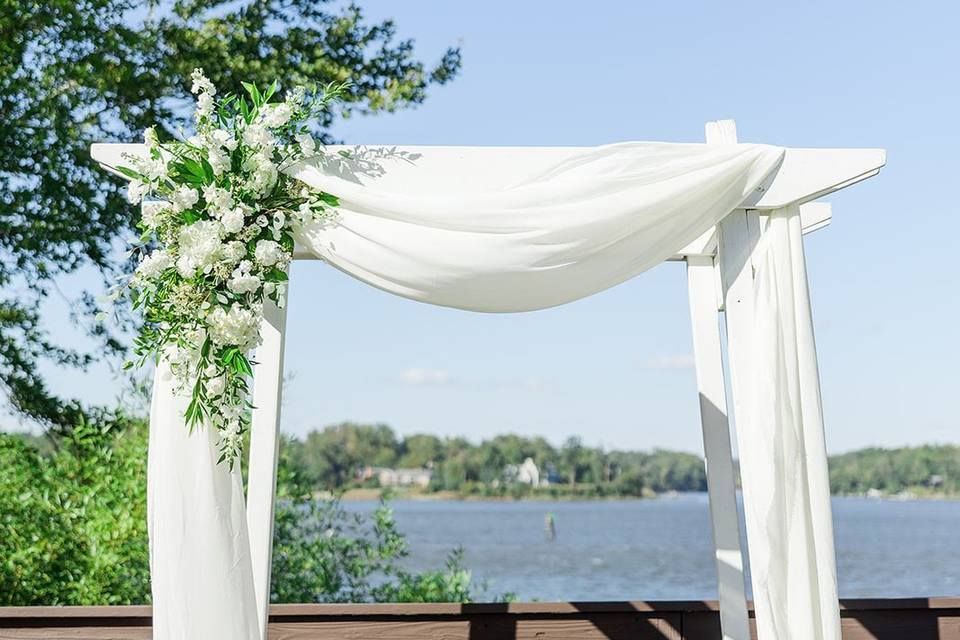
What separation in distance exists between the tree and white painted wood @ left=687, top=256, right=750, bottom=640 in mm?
3638

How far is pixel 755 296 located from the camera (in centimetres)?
255

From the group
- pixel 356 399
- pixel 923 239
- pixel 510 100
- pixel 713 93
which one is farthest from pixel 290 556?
pixel 356 399

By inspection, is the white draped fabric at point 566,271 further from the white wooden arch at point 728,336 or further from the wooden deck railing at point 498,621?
the wooden deck railing at point 498,621

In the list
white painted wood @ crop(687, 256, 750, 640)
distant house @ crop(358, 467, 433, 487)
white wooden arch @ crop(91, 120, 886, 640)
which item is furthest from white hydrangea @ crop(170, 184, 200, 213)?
distant house @ crop(358, 467, 433, 487)

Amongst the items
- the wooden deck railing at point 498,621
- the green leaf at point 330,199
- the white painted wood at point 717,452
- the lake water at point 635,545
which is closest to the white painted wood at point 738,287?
the white painted wood at point 717,452

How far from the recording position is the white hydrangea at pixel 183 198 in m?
2.38

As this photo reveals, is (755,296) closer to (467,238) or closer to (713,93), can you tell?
(467,238)

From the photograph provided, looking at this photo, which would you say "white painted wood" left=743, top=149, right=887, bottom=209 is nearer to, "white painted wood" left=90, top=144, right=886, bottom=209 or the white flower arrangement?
"white painted wood" left=90, top=144, right=886, bottom=209

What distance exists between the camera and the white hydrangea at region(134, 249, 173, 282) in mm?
2357

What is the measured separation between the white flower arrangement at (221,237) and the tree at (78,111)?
11.8 ft

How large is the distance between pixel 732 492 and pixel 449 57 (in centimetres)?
435

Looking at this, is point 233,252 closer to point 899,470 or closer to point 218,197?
point 218,197

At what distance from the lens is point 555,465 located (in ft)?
106

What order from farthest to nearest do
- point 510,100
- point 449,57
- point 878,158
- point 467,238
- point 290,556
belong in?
point 510,100
point 449,57
point 290,556
point 878,158
point 467,238
